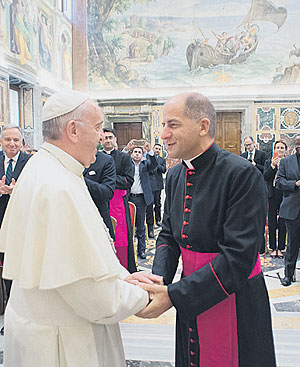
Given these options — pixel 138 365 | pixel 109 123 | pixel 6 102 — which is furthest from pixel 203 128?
pixel 109 123

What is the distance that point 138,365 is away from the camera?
283cm

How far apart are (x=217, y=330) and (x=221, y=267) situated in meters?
0.38

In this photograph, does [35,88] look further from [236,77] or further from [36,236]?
[36,236]

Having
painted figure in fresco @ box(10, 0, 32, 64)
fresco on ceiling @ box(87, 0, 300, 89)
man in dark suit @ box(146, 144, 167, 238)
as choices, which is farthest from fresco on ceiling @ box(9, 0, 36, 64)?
man in dark suit @ box(146, 144, 167, 238)

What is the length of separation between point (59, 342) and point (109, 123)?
1423 cm

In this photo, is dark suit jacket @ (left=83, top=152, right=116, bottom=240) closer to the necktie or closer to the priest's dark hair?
the necktie

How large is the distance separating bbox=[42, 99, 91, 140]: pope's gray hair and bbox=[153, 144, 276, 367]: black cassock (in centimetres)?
63

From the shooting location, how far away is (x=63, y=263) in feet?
4.66

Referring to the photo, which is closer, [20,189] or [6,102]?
[20,189]

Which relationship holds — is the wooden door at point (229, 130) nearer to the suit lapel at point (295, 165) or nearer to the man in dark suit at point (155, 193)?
the man in dark suit at point (155, 193)

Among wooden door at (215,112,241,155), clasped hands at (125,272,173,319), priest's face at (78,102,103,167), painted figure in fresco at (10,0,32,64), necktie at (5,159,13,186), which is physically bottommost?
clasped hands at (125,272,173,319)

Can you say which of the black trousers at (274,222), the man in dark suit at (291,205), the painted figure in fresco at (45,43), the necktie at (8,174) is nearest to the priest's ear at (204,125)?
the necktie at (8,174)

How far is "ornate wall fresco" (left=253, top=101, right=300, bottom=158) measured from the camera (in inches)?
578

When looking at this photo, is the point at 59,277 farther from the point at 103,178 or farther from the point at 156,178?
the point at 156,178
